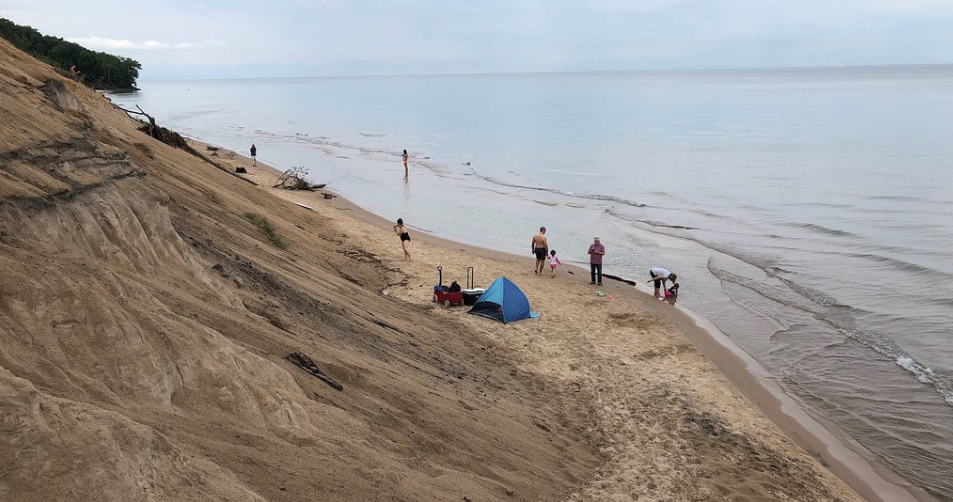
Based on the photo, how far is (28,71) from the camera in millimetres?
16031

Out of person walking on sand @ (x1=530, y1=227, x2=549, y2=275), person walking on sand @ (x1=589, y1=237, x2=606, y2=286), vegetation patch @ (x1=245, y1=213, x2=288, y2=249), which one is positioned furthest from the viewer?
person walking on sand @ (x1=530, y1=227, x2=549, y2=275)

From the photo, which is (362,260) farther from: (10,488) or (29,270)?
(10,488)

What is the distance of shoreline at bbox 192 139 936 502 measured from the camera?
980cm

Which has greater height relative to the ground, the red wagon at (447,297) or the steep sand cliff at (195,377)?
the steep sand cliff at (195,377)

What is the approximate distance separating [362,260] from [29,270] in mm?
13457

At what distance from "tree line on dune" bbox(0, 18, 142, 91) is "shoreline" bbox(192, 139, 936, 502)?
3098 inches

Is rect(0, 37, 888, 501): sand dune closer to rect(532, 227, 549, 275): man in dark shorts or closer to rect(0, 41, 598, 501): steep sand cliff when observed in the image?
rect(0, 41, 598, 501): steep sand cliff

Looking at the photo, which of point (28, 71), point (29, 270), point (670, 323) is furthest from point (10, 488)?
point (28, 71)

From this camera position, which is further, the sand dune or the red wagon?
the red wagon

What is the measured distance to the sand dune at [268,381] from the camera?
461 centimetres

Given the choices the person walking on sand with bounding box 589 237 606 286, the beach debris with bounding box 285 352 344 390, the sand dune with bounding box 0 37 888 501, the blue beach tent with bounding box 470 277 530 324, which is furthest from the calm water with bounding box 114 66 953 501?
the beach debris with bounding box 285 352 344 390

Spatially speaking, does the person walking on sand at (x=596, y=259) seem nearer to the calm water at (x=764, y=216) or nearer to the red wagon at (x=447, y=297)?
the calm water at (x=764, y=216)

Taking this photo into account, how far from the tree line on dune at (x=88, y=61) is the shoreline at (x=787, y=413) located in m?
78.7

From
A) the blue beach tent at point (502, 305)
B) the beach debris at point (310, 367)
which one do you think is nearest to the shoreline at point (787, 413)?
the blue beach tent at point (502, 305)
